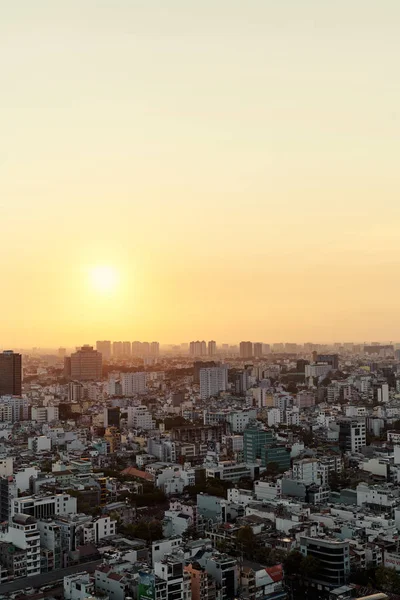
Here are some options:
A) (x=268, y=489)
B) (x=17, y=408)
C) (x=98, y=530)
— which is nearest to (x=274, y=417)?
(x=17, y=408)

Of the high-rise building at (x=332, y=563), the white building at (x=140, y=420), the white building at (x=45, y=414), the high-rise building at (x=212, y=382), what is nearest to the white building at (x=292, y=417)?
the white building at (x=140, y=420)

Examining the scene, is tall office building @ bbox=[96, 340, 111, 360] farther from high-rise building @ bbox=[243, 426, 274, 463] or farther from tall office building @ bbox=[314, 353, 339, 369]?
high-rise building @ bbox=[243, 426, 274, 463]

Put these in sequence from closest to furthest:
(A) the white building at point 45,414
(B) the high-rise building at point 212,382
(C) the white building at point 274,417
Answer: (C) the white building at point 274,417, (A) the white building at point 45,414, (B) the high-rise building at point 212,382

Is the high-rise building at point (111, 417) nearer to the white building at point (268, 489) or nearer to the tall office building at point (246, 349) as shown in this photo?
the white building at point (268, 489)

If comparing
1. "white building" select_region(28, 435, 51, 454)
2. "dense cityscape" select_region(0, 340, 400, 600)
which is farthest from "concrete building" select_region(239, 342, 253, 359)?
"white building" select_region(28, 435, 51, 454)

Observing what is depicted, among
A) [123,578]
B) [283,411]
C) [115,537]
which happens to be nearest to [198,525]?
[115,537]

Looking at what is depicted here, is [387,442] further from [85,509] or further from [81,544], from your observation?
[81,544]
